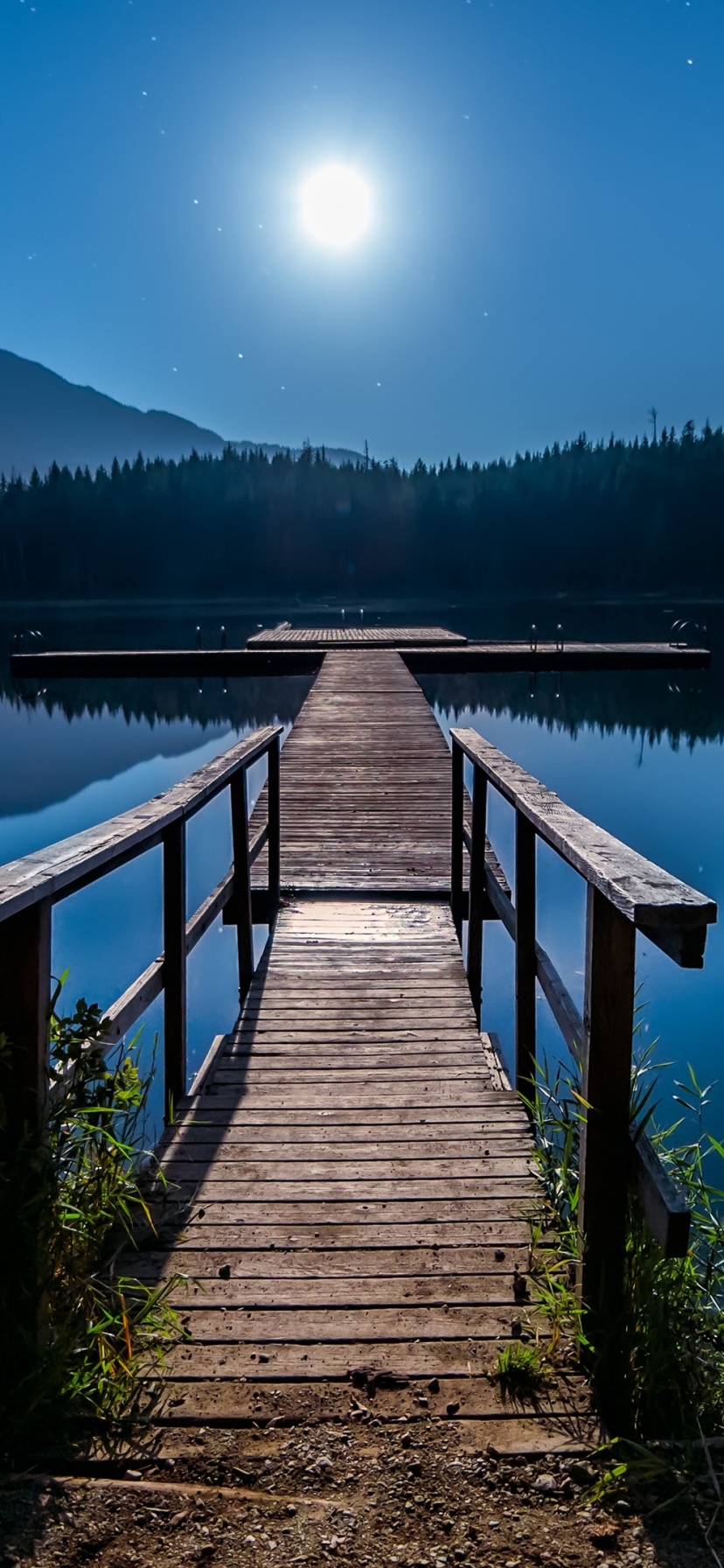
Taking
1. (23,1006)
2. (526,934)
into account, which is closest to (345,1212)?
(23,1006)

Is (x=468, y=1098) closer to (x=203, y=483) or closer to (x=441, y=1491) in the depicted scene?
(x=441, y=1491)

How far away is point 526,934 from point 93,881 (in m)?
1.71

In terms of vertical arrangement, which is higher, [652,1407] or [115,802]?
[652,1407]

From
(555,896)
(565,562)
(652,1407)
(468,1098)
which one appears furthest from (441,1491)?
(565,562)

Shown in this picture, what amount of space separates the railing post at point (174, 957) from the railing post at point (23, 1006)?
1.22 meters

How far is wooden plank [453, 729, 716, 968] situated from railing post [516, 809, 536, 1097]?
730mm

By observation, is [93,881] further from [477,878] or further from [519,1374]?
[477,878]

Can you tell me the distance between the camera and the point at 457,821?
215 inches

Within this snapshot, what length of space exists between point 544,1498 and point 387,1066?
1.81 meters

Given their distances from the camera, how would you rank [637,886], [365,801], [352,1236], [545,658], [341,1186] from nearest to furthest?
[637,886] → [352,1236] → [341,1186] → [365,801] → [545,658]

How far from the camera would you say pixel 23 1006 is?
170cm

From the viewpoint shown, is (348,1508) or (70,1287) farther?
(70,1287)

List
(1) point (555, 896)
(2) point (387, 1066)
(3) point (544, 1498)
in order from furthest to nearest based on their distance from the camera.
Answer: (1) point (555, 896) → (2) point (387, 1066) → (3) point (544, 1498)

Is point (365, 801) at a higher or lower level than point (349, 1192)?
higher
